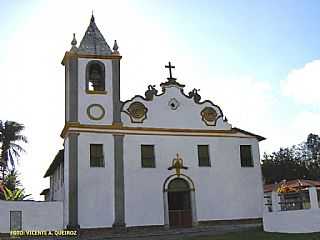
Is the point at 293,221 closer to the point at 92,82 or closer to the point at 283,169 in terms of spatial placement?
the point at 92,82

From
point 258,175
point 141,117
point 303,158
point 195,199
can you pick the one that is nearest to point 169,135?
point 141,117

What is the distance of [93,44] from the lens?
28.2 meters

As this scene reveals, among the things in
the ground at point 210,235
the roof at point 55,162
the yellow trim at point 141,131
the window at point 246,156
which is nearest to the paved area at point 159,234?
the ground at point 210,235

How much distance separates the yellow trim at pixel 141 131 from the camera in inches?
1017

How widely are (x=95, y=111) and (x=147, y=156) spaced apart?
383cm

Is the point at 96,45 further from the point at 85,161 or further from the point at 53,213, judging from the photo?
the point at 53,213

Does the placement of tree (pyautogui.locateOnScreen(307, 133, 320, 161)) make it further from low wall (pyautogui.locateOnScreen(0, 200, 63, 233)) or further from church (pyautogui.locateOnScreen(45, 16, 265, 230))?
low wall (pyautogui.locateOnScreen(0, 200, 63, 233))

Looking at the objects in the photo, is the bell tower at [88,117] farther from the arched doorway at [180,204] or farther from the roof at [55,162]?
the roof at [55,162]

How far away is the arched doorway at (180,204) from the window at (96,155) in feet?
13.6

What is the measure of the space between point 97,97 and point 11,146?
16.5 m

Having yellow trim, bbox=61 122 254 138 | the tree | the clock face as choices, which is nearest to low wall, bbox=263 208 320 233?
yellow trim, bbox=61 122 254 138

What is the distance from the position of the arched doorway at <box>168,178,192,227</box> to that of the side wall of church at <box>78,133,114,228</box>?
358cm

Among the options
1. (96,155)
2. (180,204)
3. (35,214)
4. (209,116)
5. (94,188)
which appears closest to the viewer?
(35,214)

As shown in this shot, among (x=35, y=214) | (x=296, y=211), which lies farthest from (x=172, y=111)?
(x=296, y=211)
